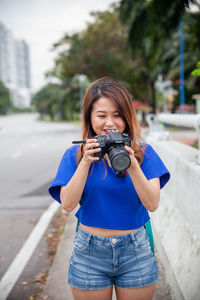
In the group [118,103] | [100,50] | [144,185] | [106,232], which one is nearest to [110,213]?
[106,232]

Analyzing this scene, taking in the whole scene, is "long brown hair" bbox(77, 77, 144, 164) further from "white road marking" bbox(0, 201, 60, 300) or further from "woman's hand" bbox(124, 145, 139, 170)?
"white road marking" bbox(0, 201, 60, 300)

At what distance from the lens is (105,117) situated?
181cm

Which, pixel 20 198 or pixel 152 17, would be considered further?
pixel 152 17

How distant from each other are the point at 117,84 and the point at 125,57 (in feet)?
103

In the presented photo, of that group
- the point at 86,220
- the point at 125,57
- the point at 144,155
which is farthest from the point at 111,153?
the point at 125,57

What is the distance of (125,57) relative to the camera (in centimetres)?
3192

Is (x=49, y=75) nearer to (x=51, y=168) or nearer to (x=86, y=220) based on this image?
(x=51, y=168)

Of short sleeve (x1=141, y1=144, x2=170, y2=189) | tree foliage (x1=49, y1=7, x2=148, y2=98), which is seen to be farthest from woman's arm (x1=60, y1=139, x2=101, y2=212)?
tree foliage (x1=49, y1=7, x2=148, y2=98)

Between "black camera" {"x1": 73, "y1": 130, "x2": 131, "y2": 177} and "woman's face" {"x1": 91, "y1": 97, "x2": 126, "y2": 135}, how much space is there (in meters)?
0.22

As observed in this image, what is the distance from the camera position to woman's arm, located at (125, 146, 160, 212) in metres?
1.62

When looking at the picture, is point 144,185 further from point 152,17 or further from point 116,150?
point 152,17

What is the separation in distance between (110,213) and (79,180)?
0.26 meters

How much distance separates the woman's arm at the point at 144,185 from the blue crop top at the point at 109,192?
2.5 inches

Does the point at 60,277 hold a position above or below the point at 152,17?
below
